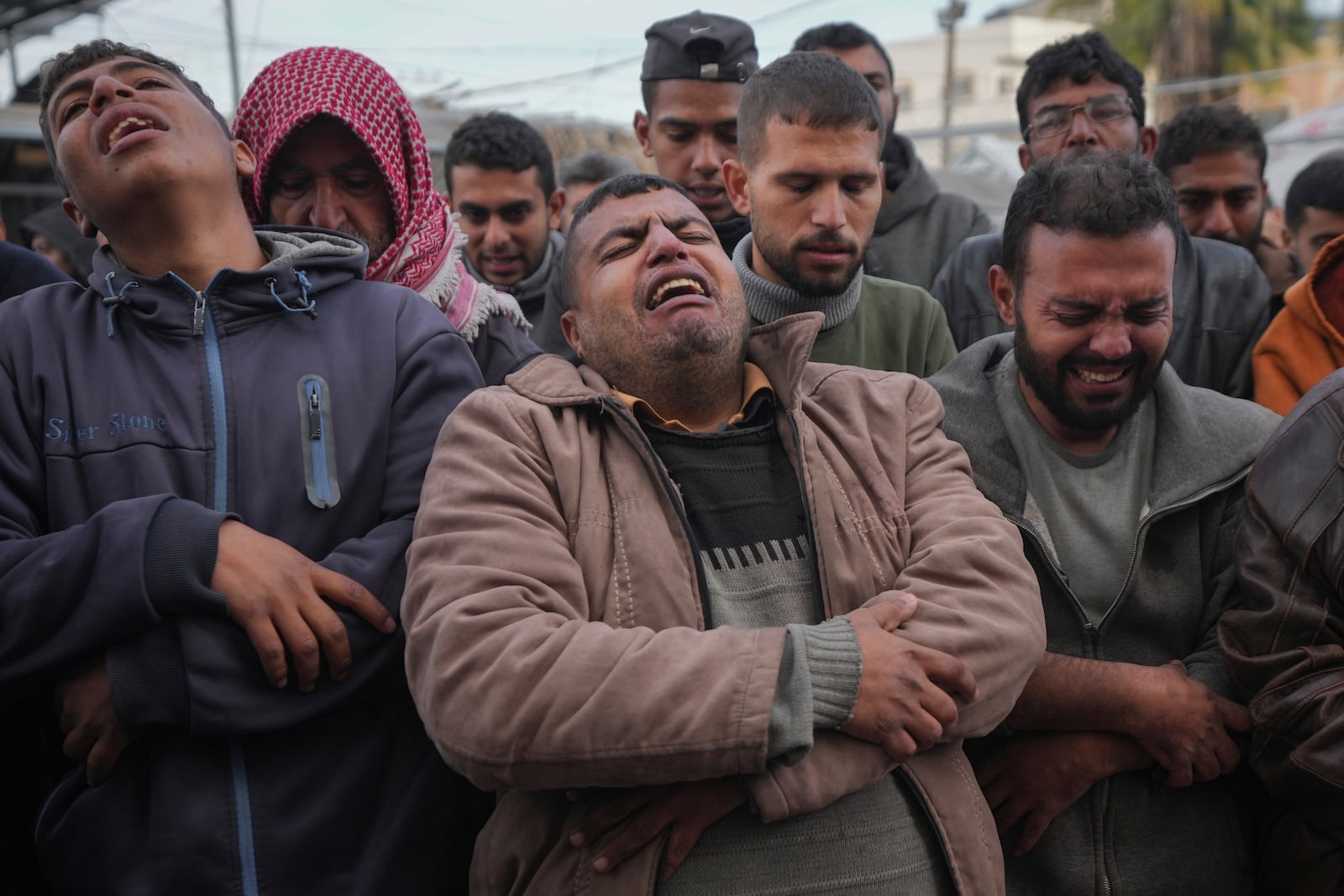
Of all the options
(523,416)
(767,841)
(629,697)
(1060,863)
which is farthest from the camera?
(1060,863)

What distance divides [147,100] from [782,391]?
1.51 meters

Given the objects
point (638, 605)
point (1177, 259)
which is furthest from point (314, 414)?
point (1177, 259)

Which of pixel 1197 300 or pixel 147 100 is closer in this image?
pixel 147 100

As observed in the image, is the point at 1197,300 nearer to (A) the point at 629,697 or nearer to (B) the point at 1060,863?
(B) the point at 1060,863

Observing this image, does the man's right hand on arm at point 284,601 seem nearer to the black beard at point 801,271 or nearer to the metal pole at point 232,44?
the black beard at point 801,271

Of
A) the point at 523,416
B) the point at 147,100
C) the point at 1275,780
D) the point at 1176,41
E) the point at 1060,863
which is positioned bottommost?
the point at 1060,863

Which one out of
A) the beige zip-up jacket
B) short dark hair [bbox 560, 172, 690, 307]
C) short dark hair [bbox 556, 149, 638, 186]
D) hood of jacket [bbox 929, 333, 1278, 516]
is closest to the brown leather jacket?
hood of jacket [bbox 929, 333, 1278, 516]

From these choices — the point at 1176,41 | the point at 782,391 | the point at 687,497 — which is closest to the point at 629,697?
the point at 687,497

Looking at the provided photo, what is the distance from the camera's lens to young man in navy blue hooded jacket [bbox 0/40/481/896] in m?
1.99

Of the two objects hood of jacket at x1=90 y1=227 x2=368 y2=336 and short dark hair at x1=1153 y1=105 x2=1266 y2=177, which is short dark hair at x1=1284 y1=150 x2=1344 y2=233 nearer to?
short dark hair at x1=1153 y1=105 x2=1266 y2=177

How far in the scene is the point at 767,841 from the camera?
1.98m

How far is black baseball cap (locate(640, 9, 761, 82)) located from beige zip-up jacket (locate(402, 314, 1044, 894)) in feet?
6.31

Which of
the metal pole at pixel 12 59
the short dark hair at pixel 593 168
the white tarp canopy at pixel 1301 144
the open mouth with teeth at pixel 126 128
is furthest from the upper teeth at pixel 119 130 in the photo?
the metal pole at pixel 12 59

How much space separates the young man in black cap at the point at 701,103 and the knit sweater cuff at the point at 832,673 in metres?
2.26
